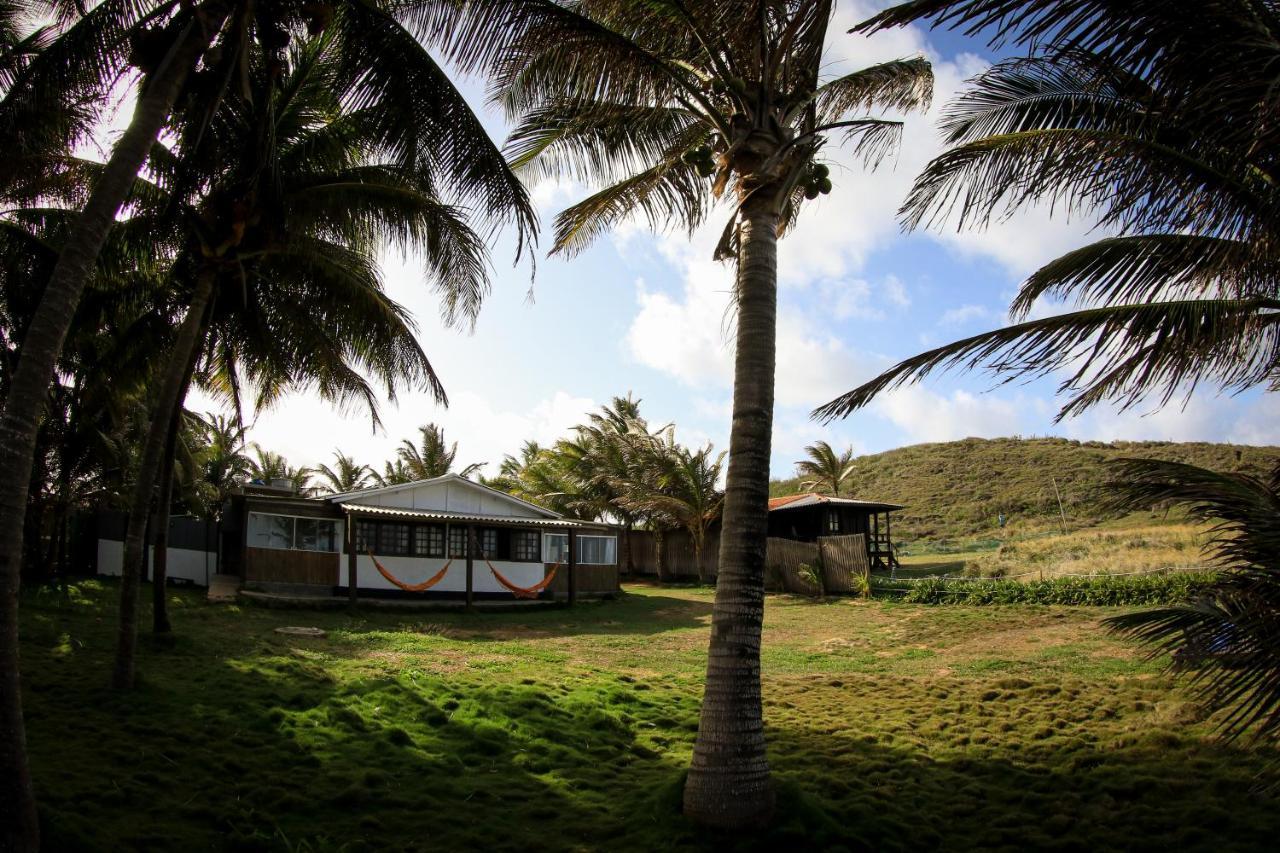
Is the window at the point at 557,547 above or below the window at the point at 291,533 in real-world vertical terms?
below

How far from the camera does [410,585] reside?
68.3 ft

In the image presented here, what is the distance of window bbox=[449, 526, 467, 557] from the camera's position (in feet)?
73.5

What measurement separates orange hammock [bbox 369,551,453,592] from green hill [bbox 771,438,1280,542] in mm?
27413

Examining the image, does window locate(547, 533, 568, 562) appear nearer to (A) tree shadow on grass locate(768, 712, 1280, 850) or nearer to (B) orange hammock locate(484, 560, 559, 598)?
(B) orange hammock locate(484, 560, 559, 598)

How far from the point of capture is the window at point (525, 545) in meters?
24.0

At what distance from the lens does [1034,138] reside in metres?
4.88

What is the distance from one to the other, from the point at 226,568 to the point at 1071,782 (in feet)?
69.4

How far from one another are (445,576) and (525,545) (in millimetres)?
2967

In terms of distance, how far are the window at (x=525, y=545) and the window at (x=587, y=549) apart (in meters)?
0.42

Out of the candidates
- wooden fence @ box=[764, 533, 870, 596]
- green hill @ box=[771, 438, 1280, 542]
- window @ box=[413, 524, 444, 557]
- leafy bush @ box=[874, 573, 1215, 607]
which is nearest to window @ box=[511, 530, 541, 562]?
window @ box=[413, 524, 444, 557]

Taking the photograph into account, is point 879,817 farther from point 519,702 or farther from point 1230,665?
point 519,702

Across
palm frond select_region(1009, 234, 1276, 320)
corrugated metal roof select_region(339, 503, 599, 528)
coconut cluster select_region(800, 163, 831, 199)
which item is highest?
coconut cluster select_region(800, 163, 831, 199)

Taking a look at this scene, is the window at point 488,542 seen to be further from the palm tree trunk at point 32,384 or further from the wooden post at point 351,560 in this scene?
the palm tree trunk at point 32,384

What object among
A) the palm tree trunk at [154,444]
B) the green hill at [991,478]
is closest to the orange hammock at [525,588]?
the palm tree trunk at [154,444]
